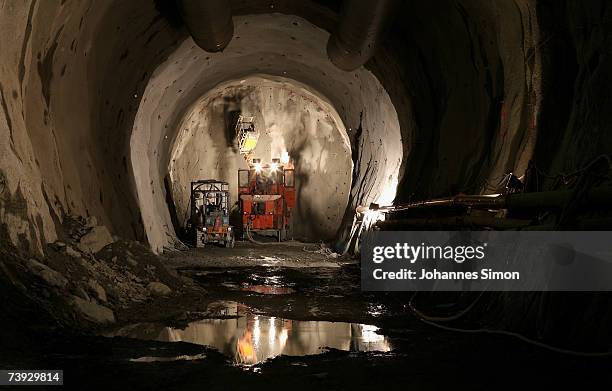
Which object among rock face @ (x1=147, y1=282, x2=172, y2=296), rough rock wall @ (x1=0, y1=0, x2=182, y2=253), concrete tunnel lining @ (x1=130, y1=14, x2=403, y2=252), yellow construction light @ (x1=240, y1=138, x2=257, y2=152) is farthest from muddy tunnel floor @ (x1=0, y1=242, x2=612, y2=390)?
yellow construction light @ (x1=240, y1=138, x2=257, y2=152)

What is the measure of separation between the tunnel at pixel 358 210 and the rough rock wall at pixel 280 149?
7771 mm

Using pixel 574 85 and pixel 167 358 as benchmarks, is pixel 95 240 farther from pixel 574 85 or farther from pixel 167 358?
pixel 574 85

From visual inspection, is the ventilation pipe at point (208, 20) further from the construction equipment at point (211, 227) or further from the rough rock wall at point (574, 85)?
the construction equipment at point (211, 227)

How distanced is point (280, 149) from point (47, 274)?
766 inches

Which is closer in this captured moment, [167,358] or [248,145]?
[167,358]

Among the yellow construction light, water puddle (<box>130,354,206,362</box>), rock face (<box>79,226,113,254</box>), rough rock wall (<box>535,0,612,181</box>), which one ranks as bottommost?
water puddle (<box>130,354,206,362</box>)

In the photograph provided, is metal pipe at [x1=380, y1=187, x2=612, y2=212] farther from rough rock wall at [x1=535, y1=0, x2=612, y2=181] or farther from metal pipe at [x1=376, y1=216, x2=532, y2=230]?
rough rock wall at [x1=535, y1=0, x2=612, y2=181]

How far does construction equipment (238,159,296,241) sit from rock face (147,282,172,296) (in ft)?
47.4

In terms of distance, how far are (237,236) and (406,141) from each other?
11893mm

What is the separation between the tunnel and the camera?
4.74 meters

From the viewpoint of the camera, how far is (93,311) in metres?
5.84

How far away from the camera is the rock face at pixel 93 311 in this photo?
5734 mm

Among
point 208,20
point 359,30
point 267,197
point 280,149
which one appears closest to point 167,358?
point 208,20

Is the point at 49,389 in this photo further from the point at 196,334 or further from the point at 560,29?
the point at 560,29
